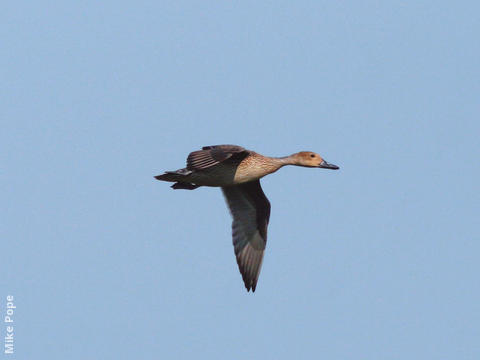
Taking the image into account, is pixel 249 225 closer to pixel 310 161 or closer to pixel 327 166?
pixel 310 161

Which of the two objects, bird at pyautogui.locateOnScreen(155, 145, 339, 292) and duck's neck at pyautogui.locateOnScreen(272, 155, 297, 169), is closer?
bird at pyautogui.locateOnScreen(155, 145, 339, 292)

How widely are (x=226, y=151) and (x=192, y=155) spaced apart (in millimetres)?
612

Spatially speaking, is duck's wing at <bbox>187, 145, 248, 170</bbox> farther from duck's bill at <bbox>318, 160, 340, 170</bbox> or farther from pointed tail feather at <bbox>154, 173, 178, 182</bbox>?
duck's bill at <bbox>318, 160, 340, 170</bbox>

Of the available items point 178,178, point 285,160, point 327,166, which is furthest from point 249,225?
point 178,178

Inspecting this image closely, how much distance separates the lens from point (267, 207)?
19.5 m

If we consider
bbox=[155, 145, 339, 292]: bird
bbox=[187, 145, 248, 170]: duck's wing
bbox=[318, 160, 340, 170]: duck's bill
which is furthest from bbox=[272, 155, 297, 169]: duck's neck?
bbox=[187, 145, 248, 170]: duck's wing

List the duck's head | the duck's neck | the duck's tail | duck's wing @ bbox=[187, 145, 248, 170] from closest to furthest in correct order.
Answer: duck's wing @ bbox=[187, 145, 248, 170], the duck's tail, the duck's neck, the duck's head

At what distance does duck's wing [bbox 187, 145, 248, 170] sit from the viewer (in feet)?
55.5

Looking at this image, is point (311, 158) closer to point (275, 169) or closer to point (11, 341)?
point (275, 169)

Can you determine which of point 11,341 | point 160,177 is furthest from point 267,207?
point 11,341

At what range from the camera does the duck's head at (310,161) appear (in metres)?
19.1

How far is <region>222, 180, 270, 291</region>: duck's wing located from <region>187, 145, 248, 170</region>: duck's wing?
6.94 feet

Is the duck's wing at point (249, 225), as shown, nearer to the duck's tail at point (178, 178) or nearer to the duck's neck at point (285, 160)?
the duck's neck at point (285, 160)

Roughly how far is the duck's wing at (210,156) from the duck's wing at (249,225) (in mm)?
2116
